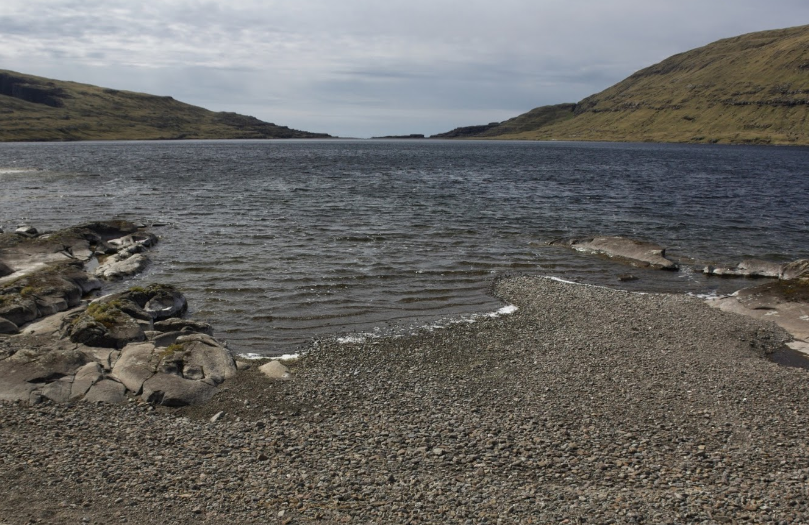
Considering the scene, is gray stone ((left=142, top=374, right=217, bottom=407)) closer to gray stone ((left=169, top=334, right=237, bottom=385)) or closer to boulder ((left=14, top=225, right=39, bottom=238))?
gray stone ((left=169, top=334, right=237, bottom=385))

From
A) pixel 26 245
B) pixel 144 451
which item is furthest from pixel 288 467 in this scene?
pixel 26 245

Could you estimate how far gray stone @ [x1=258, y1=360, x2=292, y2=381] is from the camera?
61.0 ft

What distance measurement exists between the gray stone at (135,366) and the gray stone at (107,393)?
31cm

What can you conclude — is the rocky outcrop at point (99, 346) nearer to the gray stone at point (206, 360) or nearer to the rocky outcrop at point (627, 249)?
the gray stone at point (206, 360)

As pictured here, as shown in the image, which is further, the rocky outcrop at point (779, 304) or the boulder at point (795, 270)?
the boulder at point (795, 270)

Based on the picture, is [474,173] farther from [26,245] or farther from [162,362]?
[162,362]

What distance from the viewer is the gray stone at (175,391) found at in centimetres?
1639

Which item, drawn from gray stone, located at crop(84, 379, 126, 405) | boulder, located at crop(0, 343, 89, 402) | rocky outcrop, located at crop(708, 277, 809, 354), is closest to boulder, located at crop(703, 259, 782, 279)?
rocky outcrop, located at crop(708, 277, 809, 354)

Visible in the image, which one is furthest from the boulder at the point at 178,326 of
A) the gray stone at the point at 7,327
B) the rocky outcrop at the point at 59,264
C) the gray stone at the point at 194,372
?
the rocky outcrop at the point at 59,264

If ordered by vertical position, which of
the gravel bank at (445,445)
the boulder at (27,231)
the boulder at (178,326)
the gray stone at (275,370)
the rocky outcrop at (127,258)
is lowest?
the gray stone at (275,370)

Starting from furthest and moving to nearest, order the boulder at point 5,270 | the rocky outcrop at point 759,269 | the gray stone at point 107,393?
the rocky outcrop at point 759,269
the boulder at point 5,270
the gray stone at point 107,393

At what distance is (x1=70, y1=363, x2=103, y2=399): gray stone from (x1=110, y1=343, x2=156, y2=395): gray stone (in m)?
0.48

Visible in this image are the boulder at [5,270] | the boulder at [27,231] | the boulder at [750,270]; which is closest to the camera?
the boulder at [5,270]

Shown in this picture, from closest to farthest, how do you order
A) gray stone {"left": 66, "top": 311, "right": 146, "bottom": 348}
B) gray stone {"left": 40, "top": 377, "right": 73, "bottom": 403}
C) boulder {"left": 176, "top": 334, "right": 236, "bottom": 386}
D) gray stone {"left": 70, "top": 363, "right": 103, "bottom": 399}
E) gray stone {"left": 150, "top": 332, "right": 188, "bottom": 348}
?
gray stone {"left": 40, "top": 377, "right": 73, "bottom": 403}
gray stone {"left": 70, "top": 363, "right": 103, "bottom": 399}
boulder {"left": 176, "top": 334, "right": 236, "bottom": 386}
gray stone {"left": 66, "top": 311, "right": 146, "bottom": 348}
gray stone {"left": 150, "top": 332, "right": 188, "bottom": 348}
